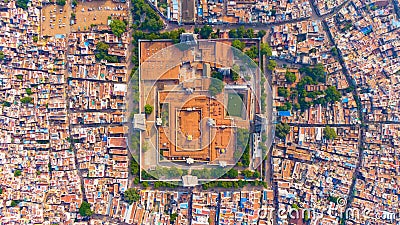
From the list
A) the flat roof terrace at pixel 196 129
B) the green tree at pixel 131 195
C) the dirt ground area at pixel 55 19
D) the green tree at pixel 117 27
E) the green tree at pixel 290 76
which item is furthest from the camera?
the dirt ground area at pixel 55 19

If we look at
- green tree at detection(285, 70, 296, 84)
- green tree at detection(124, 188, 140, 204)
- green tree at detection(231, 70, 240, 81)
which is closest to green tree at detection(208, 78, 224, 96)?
green tree at detection(231, 70, 240, 81)

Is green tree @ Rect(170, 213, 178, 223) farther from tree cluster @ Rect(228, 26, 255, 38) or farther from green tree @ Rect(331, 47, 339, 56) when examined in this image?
green tree @ Rect(331, 47, 339, 56)

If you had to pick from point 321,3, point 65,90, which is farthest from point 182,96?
point 321,3

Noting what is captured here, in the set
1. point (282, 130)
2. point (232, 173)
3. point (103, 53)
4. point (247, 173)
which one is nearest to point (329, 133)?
point (282, 130)

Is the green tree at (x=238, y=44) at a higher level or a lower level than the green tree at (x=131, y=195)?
higher

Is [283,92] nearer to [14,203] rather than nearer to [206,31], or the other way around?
[206,31]

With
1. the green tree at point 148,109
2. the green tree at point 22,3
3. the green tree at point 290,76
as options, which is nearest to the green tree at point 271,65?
the green tree at point 290,76

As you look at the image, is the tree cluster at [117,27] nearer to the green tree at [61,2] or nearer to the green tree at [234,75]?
the green tree at [61,2]

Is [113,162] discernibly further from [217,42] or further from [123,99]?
[217,42]
